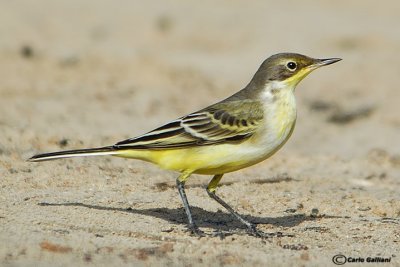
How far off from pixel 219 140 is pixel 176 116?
21.9 feet

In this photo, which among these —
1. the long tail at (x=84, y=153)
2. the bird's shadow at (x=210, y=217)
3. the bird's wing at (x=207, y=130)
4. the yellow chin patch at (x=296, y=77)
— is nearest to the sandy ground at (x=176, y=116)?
the bird's shadow at (x=210, y=217)

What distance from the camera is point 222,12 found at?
75.0ft

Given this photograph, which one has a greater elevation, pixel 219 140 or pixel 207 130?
pixel 207 130

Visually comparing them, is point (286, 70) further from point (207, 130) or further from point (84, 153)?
point (84, 153)

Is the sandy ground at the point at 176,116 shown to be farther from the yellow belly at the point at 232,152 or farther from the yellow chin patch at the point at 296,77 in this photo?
the yellow chin patch at the point at 296,77

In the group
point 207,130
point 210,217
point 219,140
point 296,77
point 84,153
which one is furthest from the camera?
point 210,217

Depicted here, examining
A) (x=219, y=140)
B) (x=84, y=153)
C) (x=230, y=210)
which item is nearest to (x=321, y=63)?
(x=219, y=140)

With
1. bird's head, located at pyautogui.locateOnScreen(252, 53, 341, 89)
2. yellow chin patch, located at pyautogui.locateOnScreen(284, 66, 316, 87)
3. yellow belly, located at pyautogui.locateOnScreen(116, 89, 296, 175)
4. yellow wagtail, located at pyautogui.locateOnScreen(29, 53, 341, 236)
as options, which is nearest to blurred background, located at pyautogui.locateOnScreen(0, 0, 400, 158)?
yellow wagtail, located at pyautogui.locateOnScreen(29, 53, 341, 236)

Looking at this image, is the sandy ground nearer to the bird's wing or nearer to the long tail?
the long tail

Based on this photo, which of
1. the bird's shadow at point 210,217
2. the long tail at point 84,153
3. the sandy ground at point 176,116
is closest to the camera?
the sandy ground at point 176,116

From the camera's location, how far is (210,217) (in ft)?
32.0

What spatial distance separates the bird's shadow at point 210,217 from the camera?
934 centimetres

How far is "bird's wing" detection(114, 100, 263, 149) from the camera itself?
9078mm

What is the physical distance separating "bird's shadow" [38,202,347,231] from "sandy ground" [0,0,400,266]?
3 cm
